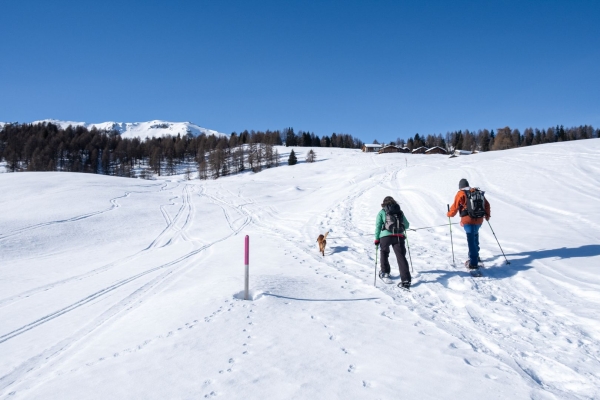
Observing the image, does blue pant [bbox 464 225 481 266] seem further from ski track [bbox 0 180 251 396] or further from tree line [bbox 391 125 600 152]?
tree line [bbox 391 125 600 152]

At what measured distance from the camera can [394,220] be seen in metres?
6.95

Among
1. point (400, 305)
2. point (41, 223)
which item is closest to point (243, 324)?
point (400, 305)

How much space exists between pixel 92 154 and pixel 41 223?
94029 millimetres

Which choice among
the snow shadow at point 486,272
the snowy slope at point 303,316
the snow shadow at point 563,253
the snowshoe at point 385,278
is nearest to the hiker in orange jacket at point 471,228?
the snow shadow at point 486,272

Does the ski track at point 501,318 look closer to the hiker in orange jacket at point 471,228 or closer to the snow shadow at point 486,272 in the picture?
the snow shadow at point 486,272

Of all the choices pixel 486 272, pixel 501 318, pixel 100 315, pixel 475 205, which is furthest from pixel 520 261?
pixel 100 315

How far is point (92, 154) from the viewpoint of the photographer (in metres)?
94.9

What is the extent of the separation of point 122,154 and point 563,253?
378 feet

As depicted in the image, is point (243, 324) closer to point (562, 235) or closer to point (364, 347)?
point (364, 347)

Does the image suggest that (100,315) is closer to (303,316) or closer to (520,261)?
(303,316)

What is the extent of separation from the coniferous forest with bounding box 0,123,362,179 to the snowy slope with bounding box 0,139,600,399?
Answer: 68.8m

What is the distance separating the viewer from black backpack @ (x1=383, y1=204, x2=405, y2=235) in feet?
22.8

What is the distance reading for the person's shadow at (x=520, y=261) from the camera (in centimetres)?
739

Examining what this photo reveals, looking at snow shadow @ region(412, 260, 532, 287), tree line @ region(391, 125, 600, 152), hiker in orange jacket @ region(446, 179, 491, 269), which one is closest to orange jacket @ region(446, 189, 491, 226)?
hiker in orange jacket @ region(446, 179, 491, 269)
